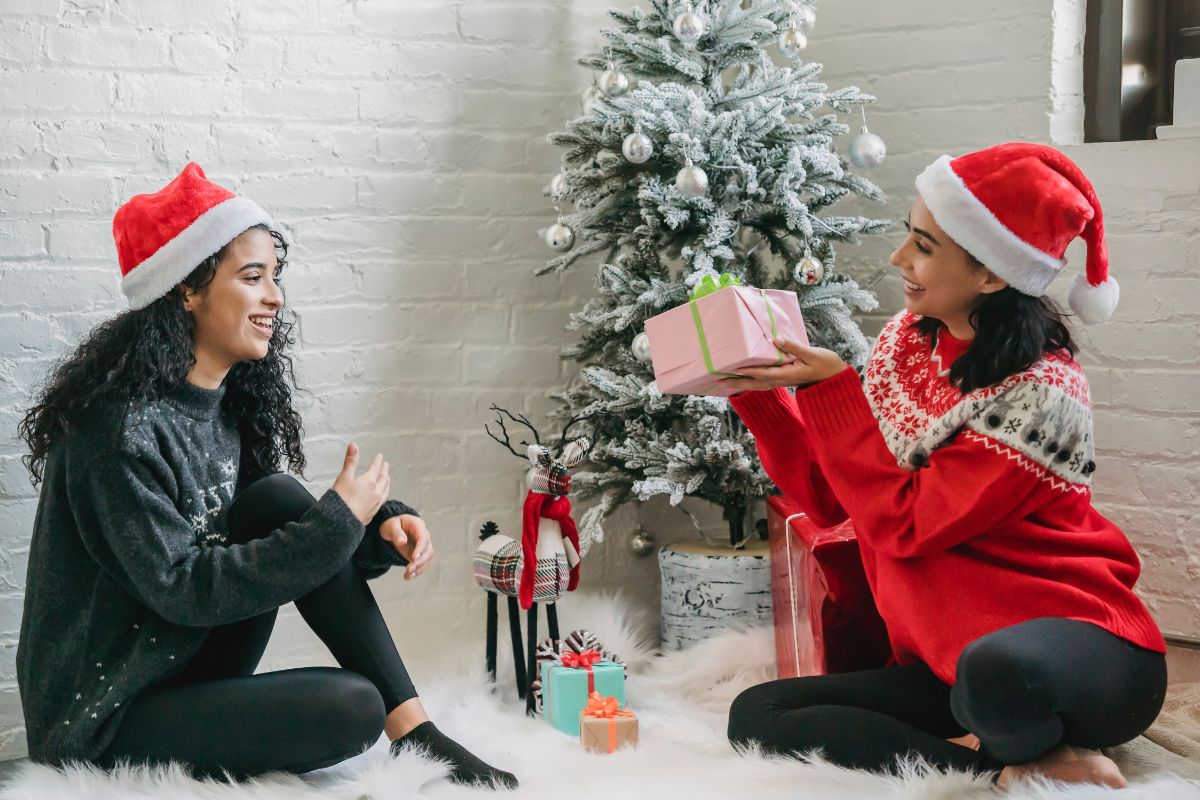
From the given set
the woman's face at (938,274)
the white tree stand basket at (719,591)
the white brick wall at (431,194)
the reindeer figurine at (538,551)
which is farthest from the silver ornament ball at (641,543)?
the woman's face at (938,274)

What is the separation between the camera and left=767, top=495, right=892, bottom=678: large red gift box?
1940 mm

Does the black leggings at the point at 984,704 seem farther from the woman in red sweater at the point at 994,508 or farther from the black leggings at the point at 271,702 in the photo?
the black leggings at the point at 271,702

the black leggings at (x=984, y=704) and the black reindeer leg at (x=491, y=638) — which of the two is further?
the black reindeer leg at (x=491, y=638)

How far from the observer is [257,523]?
6.02 feet

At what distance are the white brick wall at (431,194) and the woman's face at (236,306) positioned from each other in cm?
49

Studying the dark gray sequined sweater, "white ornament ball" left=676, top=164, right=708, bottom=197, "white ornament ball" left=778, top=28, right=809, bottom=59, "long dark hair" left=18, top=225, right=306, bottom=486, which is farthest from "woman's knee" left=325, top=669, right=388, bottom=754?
"white ornament ball" left=778, top=28, right=809, bottom=59

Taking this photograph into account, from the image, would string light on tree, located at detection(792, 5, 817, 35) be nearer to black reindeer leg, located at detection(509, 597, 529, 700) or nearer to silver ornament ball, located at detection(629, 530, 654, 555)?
silver ornament ball, located at detection(629, 530, 654, 555)

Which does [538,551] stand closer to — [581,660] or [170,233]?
[581,660]

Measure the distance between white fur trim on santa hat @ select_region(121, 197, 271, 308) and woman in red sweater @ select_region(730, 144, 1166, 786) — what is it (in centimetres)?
83

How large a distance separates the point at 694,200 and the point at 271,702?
118 cm

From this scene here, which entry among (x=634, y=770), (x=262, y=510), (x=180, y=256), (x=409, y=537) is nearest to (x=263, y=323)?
(x=180, y=256)

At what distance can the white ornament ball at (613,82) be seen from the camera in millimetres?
2270

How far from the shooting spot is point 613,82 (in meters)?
2.27

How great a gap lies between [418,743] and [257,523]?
16.5 inches
